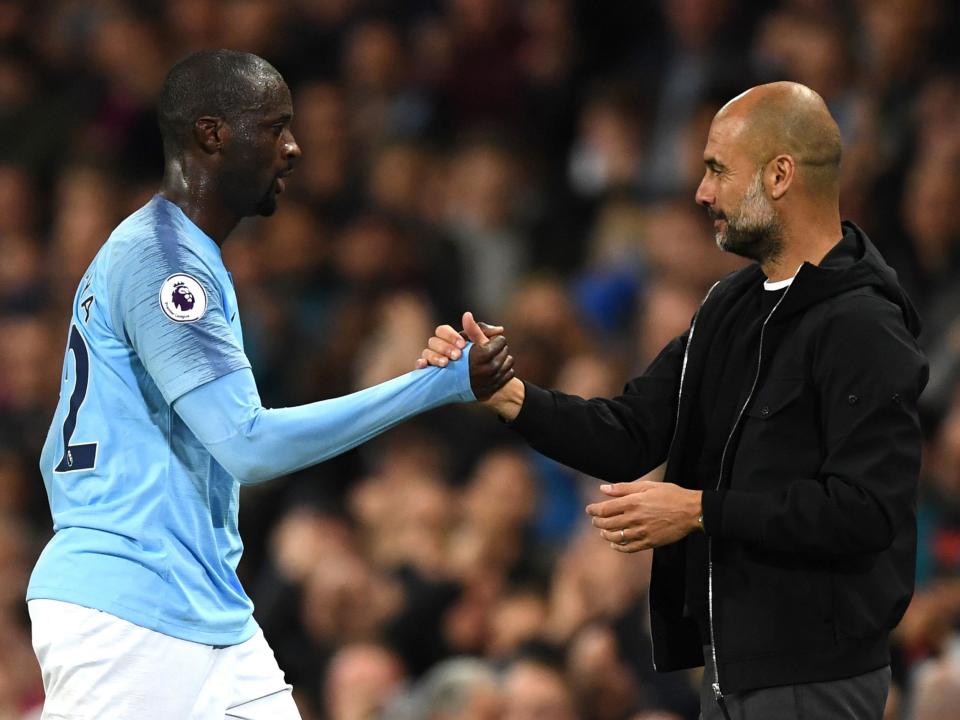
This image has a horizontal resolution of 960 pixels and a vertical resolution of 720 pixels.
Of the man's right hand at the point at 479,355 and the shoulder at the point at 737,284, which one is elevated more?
the shoulder at the point at 737,284

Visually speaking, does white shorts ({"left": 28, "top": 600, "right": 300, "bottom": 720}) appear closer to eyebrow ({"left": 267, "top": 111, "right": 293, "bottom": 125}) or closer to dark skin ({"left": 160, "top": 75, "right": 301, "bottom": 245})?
dark skin ({"left": 160, "top": 75, "right": 301, "bottom": 245})

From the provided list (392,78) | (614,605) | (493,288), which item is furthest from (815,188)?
(392,78)

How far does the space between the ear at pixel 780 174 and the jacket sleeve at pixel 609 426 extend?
0.51m

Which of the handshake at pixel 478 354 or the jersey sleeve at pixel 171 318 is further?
the handshake at pixel 478 354

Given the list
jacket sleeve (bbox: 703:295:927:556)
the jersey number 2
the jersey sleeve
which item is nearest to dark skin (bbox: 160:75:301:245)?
the jersey sleeve

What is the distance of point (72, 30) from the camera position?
10.7 meters

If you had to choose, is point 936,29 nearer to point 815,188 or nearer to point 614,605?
point 614,605

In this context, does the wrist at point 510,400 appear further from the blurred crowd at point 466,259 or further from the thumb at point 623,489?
the blurred crowd at point 466,259

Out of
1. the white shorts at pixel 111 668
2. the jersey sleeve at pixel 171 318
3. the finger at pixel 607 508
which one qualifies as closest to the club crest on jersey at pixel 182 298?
the jersey sleeve at pixel 171 318

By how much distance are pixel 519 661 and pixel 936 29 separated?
3.07 metres

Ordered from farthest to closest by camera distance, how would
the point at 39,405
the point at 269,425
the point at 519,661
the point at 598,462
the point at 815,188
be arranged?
the point at 39,405, the point at 519,661, the point at 598,462, the point at 815,188, the point at 269,425

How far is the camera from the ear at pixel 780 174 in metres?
3.62

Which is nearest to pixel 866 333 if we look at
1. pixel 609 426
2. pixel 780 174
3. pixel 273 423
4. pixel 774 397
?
pixel 774 397

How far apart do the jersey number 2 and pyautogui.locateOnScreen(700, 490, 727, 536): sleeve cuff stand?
1.29 metres
